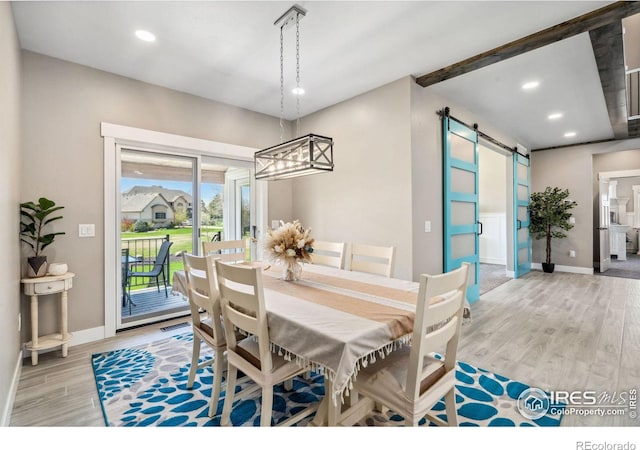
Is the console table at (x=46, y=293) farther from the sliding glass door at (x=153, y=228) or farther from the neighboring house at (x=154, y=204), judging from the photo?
the neighboring house at (x=154, y=204)

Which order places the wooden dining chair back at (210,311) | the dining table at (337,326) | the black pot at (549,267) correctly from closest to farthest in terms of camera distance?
1. the dining table at (337,326)
2. the wooden dining chair back at (210,311)
3. the black pot at (549,267)

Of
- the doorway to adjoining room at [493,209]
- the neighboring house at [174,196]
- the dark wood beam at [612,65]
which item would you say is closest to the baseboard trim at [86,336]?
the neighboring house at [174,196]

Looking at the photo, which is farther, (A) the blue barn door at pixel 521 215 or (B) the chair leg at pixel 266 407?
(A) the blue barn door at pixel 521 215

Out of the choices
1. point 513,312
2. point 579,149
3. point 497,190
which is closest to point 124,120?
point 513,312

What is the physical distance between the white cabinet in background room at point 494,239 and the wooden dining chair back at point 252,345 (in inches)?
273

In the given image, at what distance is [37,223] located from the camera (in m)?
2.70

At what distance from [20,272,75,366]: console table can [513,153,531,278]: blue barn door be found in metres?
6.71

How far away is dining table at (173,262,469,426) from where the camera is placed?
1.24 metres

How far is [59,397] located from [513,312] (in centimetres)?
452

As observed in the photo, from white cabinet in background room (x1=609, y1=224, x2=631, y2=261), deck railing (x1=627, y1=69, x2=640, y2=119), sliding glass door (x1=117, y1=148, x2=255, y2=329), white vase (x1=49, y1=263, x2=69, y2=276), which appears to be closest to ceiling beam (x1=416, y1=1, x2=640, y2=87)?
deck railing (x1=627, y1=69, x2=640, y2=119)

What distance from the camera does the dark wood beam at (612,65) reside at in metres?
2.52

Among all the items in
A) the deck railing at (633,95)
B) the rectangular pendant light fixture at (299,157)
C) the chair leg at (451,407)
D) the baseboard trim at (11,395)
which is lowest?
the baseboard trim at (11,395)

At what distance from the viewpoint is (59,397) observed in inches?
81.4
